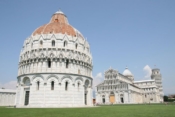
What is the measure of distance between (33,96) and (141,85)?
9258cm

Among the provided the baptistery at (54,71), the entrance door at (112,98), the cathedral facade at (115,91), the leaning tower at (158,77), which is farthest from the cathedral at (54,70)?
the leaning tower at (158,77)

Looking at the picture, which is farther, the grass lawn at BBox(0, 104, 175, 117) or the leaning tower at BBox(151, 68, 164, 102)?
the leaning tower at BBox(151, 68, 164, 102)

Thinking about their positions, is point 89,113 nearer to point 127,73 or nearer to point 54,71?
point 54,71

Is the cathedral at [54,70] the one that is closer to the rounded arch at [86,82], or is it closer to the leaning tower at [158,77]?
the rounded arch at [86,82]

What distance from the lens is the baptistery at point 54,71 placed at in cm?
3897

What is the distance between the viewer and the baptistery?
39.0 metres

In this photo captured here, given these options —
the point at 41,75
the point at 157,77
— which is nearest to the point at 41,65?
the point at 41,75

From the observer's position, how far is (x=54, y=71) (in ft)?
131

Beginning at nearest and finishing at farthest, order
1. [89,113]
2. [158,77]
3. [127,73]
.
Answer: [89,113], [127,73], [158,77]

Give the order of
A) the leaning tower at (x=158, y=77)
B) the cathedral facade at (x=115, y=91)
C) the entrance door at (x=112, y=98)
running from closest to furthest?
1. the cathedral facade at (x=115, y=91)
2. the entrance door at (x=112, y=98)
3. the leaning tower at (x=158, y=77)

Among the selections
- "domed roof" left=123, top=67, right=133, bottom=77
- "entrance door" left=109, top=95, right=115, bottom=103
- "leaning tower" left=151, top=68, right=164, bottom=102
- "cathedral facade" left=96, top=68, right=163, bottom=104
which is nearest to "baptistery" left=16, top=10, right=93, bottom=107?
"cathedral facade" left=96, top=68, right=163, bottom=104

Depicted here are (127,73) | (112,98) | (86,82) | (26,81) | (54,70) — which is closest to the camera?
(54,70)

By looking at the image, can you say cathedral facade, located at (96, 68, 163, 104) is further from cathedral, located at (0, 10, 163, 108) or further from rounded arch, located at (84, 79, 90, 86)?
rounded arch, located at (84, 79, 90, 86)

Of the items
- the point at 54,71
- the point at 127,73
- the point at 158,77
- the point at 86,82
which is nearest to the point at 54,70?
the point at 54,71
